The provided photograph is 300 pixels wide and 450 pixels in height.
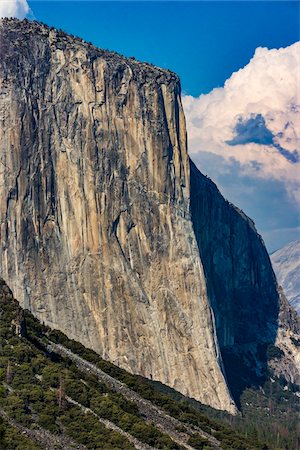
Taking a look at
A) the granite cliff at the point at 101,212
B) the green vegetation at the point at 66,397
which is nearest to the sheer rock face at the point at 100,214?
the granite cliff at the point at 101,212

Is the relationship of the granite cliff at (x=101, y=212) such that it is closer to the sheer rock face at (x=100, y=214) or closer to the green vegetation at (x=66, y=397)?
the sheer rock face at (x=100, y=214)

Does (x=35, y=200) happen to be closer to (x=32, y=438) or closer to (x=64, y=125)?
(x=64, y=125)

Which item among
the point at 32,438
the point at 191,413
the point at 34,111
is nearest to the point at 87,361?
the point at 191,413

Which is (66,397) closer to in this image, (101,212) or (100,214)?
(100,214)

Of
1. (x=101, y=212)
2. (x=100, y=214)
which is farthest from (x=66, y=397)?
(x=101, y=212)

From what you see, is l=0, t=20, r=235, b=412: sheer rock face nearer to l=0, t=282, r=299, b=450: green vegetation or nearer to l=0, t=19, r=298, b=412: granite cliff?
l=0, t=19, r=298, b=412: granite cliff

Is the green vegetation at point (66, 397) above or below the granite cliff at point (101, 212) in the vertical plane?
below

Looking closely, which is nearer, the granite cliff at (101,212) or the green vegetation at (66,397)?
the green vegetation at (66,397)
